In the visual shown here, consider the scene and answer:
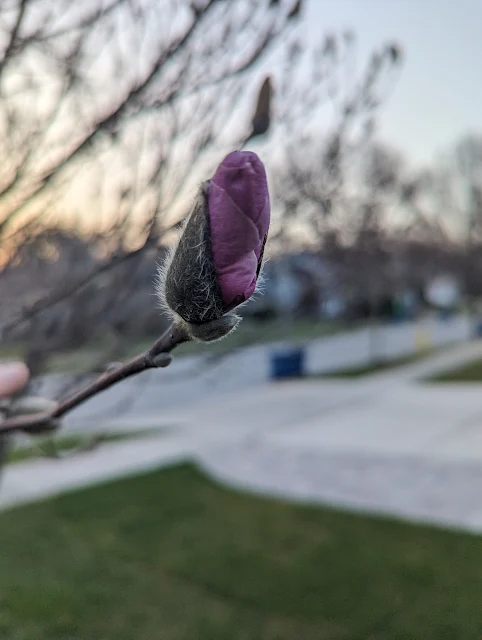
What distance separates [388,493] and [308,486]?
3.39 ft

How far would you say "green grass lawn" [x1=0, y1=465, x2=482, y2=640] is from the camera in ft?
18.4

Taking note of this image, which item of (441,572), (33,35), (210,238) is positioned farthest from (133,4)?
(441,572)

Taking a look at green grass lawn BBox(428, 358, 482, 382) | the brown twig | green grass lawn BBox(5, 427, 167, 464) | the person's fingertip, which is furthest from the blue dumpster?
the person's fingertip

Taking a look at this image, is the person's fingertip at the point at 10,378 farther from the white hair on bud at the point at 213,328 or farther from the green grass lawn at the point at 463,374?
the green grass lawn at the point at 463,374

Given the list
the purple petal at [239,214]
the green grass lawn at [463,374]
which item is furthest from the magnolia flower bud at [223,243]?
the green grass lawn at [463,374]

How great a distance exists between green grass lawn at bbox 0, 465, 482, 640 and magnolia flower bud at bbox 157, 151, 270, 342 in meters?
5.26

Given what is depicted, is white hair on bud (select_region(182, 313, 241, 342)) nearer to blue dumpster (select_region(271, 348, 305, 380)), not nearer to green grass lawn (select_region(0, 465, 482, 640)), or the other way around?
green grass lawn (select_region(0, 465, 482, 640))

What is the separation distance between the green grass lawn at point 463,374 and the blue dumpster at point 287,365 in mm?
3506

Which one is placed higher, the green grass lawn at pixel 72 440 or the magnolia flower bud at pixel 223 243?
the magnolia flower bud at pixel 223 243

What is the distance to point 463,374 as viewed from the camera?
63.6 feet

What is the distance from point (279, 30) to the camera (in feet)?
8.23

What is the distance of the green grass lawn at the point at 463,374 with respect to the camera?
1844cm

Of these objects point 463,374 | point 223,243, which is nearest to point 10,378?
point 223,243

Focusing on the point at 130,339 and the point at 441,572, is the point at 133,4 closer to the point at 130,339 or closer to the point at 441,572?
the point at 130,339
